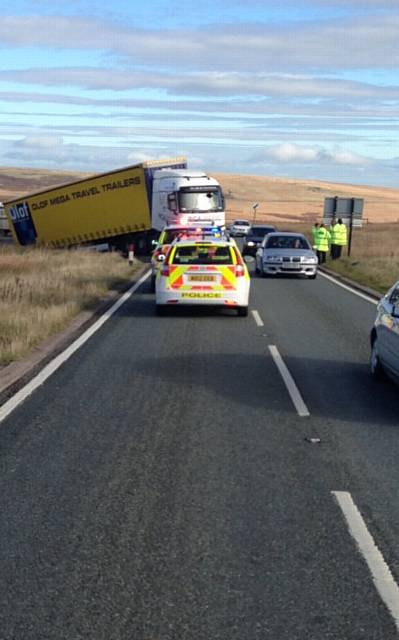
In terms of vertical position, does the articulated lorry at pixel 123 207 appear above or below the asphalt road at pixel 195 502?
below

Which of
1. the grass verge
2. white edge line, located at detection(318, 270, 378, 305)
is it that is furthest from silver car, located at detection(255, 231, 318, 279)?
the grass verge

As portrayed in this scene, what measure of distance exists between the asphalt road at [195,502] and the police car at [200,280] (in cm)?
550

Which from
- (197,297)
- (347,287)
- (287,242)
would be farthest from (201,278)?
(287,242)

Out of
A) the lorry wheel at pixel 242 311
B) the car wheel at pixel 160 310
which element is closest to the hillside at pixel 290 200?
the lorry wheel at pixel 242 311

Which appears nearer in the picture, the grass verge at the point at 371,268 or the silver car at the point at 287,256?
the grass verge at the point at 371,268

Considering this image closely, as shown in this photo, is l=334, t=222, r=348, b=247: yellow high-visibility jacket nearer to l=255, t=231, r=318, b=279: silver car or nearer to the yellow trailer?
l=255, t=231, r=318, b=279: silver car

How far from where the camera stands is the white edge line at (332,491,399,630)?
5.04 metres

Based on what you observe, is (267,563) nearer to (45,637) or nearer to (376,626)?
(376,626)

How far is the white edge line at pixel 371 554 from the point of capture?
→ 5.04m

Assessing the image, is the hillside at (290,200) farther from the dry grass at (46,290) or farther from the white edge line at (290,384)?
the white edge line at (290,384)

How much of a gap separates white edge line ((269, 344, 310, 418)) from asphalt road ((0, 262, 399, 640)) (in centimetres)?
9

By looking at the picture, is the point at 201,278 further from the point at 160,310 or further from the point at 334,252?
the point at 334,252

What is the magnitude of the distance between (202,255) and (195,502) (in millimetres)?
12538

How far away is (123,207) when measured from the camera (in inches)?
1702
